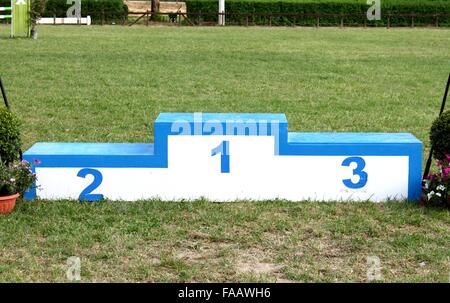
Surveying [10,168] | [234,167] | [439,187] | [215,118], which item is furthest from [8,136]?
[439,187]

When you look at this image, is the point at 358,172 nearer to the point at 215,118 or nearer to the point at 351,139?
the point at 351,139

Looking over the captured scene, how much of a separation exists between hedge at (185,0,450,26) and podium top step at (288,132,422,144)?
3516 centimetres

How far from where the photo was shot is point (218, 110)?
40.2ft

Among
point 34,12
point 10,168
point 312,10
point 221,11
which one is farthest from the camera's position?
point 312,10

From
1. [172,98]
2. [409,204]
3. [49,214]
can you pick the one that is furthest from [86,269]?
[172,98]

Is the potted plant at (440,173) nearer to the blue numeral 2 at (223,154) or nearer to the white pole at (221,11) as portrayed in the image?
the blue numeral 2 at (223,154)

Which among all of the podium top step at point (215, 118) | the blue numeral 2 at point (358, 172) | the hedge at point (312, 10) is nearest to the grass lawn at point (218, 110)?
the blue numeral 2 at point (358, 172)

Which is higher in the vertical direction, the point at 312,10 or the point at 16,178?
the point at 312,10

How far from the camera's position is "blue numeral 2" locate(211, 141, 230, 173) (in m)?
6.99

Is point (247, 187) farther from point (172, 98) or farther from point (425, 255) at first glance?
point (172, 98)

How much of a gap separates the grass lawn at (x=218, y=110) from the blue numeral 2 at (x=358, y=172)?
295 mm

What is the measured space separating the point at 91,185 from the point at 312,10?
1508 inches

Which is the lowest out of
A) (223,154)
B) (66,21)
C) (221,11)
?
(223,154)

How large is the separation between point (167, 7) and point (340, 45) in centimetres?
2853
